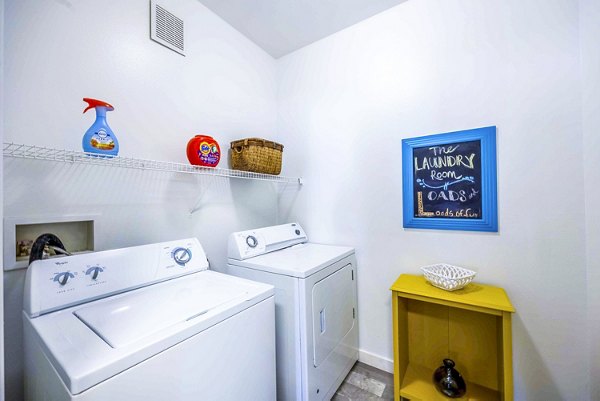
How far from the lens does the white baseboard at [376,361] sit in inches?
71.9

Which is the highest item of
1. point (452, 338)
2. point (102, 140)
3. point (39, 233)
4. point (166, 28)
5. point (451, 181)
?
point (166, 28)

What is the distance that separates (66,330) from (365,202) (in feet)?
5.81

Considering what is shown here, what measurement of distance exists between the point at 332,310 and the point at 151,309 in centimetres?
104

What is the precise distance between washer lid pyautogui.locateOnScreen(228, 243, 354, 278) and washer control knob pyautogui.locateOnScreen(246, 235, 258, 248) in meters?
0.08

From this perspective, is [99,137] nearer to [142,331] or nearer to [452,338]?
[142,331]

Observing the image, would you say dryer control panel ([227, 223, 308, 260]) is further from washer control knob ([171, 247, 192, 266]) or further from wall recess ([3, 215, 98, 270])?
wall recess ([3, 215, 98, 270])

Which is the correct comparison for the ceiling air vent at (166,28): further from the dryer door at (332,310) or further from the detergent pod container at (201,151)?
the dryer door at (332,310)

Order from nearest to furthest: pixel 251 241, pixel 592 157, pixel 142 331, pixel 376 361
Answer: pixel 142 331 → pixel 592 157 → pixel 251 241 → pixel 376 361

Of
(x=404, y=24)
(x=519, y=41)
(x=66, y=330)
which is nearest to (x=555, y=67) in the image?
(x=519, y=41)

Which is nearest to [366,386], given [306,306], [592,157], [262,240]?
[306,306]

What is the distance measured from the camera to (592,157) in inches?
50.5

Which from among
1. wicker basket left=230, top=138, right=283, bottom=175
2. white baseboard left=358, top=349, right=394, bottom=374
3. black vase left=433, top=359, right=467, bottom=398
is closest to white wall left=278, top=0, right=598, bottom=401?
white baseboard left=358, top=349, right=394, bottom=374

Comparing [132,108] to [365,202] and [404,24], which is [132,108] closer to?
[365,202]

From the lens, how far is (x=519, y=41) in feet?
4.73
